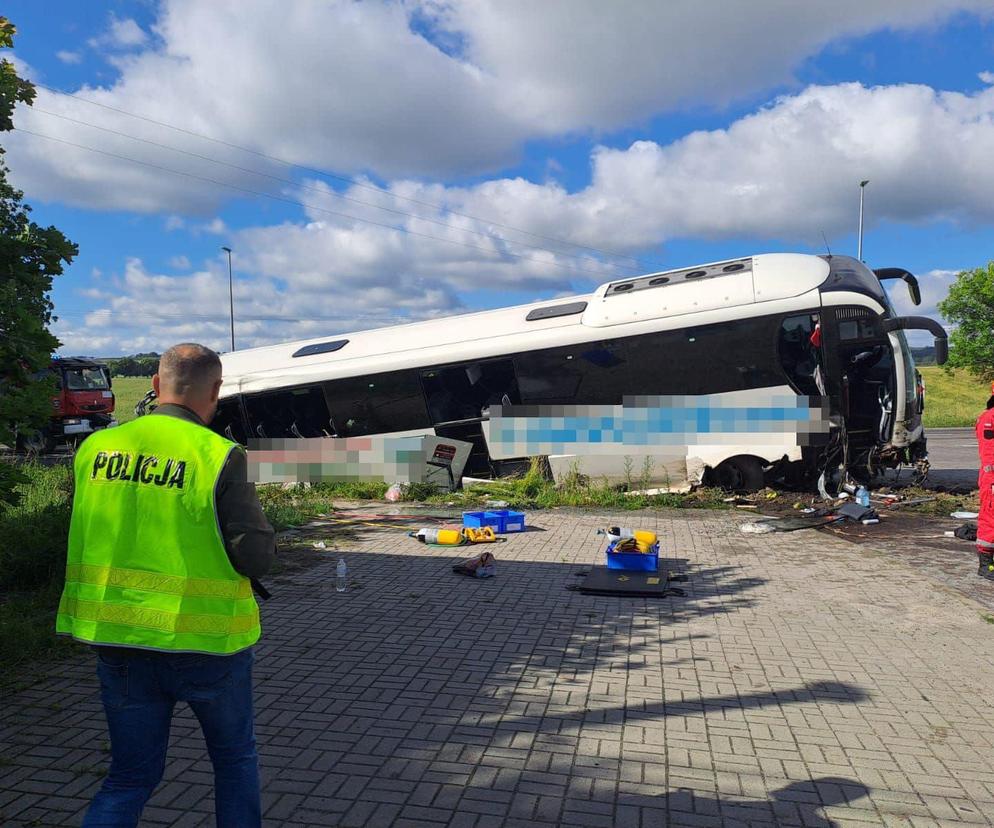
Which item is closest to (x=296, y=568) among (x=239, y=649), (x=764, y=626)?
(x=764, y=626)

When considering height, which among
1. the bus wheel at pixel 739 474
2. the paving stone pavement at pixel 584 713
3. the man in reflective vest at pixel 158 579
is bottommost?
the paving stone pavement at pixel 584 713

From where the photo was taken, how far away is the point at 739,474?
38.2ft

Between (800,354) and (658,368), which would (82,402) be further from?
(800,354)

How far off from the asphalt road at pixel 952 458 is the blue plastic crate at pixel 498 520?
771 cm

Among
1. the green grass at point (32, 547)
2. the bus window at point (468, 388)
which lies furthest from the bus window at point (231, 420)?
the green grass at point (32, 547)

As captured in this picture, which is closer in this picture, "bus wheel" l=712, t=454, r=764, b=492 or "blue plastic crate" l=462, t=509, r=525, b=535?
"blue plastic crate" l=462, t=509, r=525, b=535

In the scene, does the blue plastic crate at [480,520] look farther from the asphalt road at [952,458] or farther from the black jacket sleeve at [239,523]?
the asphalt road at [952,458]

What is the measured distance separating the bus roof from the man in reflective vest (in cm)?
968

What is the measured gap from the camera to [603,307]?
12.1m

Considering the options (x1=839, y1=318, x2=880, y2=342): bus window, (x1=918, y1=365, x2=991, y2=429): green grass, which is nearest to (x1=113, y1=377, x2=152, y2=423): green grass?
(x1=918, y1=365, x2=991, y2=429): green grass

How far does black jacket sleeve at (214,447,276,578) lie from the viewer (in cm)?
248

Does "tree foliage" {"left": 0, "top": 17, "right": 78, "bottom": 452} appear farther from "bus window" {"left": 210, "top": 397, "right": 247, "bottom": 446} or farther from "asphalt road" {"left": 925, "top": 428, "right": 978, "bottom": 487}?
"asphalt road" {"left": 925, "top": 428, "right": 978, "bottom": 487}

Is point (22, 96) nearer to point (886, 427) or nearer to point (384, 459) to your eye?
point (384, 459)

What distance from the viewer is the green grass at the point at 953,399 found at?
2977 cm
